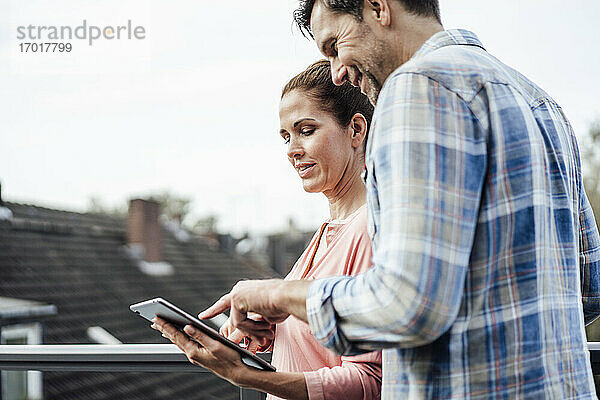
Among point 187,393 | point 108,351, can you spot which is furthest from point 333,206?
point 187,393

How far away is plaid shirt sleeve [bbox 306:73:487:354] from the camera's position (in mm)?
607

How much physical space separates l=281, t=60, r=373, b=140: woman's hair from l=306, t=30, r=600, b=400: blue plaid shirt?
36cm

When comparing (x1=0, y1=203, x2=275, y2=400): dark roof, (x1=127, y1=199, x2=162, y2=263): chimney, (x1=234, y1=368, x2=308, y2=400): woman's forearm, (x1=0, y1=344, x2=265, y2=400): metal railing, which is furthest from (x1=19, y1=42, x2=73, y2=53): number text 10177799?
(x1=127, y1=199, x2=162, y2=263): chimney

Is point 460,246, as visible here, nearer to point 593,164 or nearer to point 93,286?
point 593,164

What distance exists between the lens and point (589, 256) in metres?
0.86

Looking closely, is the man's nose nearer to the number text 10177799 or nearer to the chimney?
the number text 10177799

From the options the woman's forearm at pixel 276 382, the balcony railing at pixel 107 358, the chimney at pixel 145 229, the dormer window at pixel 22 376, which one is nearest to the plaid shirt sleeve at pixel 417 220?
the woman's forearm at pixel 276 382

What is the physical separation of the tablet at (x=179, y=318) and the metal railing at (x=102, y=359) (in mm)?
545

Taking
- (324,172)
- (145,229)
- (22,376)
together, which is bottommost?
(22,376)

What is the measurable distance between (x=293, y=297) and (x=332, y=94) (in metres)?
0.47

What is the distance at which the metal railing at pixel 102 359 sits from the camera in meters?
1.43

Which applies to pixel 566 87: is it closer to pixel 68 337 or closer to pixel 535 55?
pixel 535 55

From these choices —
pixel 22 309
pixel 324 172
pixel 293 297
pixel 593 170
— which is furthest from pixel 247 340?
pixel 22 309

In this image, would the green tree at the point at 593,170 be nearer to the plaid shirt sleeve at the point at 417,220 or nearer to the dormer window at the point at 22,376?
the plaid shirt sleeve at the point at 417,220
